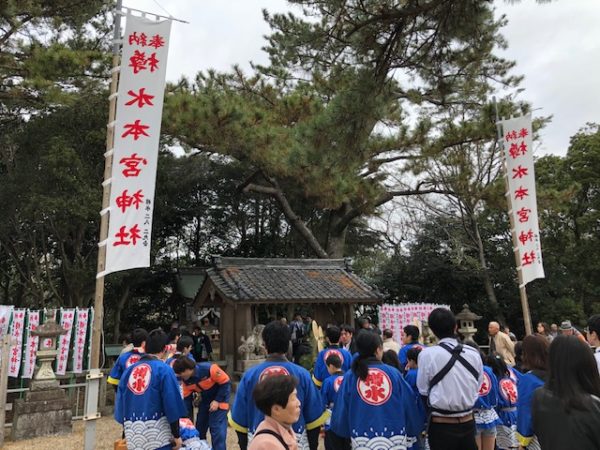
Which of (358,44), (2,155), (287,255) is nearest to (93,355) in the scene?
(358,44)

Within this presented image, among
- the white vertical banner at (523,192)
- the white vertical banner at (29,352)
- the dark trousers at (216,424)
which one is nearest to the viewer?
the dark trousers at (216,424)

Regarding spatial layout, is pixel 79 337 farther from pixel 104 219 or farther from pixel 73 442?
pixel 104 219

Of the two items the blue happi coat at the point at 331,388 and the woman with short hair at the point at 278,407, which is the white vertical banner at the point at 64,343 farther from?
the woman with short hair at the point at 278,407

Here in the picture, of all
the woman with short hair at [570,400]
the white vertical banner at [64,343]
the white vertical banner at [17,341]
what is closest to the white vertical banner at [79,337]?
the white vertical banner at [64,343]

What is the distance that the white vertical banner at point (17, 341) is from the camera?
27.4 ft

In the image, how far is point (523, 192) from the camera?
324 inches

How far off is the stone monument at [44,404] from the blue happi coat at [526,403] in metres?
7.06

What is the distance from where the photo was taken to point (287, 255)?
20312mm

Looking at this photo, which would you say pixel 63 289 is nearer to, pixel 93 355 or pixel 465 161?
pixel 93 355

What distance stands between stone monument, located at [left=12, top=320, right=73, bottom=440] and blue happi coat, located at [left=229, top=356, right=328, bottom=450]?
18.2ft

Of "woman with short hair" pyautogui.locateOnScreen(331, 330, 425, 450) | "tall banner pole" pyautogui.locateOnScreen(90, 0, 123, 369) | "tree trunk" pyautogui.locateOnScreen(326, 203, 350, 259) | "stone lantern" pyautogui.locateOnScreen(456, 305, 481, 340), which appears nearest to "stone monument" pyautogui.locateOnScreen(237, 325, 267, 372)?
"tall banner pole" pyautogui.locateOnScreen(90, 0, 123, 369)

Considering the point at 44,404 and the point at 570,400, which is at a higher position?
the point at 570,400

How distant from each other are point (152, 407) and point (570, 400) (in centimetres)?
311

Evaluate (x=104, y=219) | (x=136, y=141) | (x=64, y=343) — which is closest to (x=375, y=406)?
(x=104, y=219)
